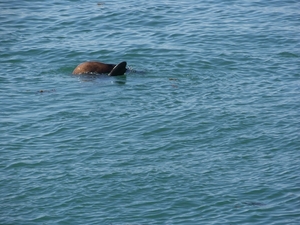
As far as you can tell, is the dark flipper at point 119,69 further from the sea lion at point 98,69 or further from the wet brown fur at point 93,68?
the wet brown fur at point 93,68

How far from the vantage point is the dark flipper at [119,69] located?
21.5 meters

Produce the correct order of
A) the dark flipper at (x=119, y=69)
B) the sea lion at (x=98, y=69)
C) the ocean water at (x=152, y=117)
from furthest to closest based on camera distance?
1. the sea lion at (x=98, y=69)
2. the dark flipper at (x=119, y=69)
3. the ocean water at (x=152, y=117)

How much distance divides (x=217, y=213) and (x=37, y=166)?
4.77 metres

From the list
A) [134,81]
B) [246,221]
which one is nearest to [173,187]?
[246,221]

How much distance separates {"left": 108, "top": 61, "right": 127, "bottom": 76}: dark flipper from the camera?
70.4 ft

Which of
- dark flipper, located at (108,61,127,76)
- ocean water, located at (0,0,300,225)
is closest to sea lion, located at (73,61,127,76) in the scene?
dark flipper, located at (108,61,127,76)

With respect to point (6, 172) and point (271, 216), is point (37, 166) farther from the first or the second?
point (271, 216)

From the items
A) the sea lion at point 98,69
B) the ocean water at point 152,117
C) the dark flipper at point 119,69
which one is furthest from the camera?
the sea lion at point 98,69

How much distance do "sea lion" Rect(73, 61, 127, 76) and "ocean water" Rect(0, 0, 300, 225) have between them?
237 millimetres

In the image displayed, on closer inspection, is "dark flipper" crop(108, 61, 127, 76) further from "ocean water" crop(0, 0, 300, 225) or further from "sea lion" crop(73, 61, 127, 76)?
"ocean water" crop(0, 0, 300, 225)

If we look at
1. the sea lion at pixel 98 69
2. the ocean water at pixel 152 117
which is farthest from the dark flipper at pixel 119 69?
the ocean water at pixel 152 117

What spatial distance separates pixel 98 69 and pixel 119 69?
0.72 m

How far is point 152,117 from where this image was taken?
18719 millimetres

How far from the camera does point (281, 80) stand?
2131 cm
